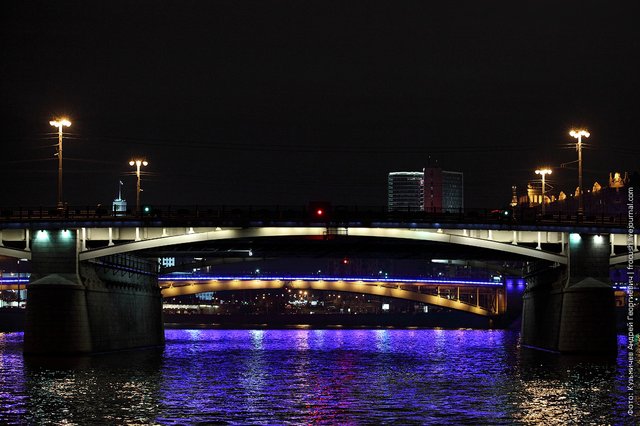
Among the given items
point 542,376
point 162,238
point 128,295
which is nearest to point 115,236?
point 162,238

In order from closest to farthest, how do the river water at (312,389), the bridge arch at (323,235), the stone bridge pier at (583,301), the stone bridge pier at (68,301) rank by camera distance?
1. the river water at (312,389)
2. the stone bridge pier at (68,301)
3. the bridge arch at (323,235)
4. the stone bridge pier at (583,301)

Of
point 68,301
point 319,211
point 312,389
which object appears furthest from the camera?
point 319,211

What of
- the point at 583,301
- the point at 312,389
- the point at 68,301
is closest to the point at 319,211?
the point at 68,301

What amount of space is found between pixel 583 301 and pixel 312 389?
1451 inches

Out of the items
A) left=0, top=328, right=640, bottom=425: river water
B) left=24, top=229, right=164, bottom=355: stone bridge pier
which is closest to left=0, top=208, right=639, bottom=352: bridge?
left=24, top=229, right=164, bottom=355: stone bridge pier

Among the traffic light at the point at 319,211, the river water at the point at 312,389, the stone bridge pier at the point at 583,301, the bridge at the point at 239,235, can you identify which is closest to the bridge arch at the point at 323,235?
the bridge at the point at 239,235

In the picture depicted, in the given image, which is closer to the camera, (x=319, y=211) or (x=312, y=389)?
(x=312, y=389)

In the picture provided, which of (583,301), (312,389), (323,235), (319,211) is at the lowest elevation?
(312,389)

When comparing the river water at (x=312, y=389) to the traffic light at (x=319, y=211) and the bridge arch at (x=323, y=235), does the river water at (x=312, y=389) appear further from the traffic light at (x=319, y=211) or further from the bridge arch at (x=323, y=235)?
the traffic light at (x=319, y=211)

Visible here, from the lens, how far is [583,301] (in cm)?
9938

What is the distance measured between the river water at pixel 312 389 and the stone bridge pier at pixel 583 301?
9.48 feet

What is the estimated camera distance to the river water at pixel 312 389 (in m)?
57.0

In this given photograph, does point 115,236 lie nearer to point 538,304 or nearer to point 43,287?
point 43,287

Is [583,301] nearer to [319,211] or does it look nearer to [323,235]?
[323,235]
